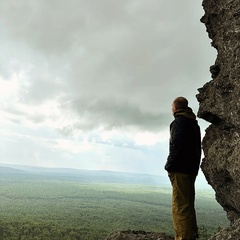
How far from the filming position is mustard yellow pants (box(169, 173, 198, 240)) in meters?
9.38

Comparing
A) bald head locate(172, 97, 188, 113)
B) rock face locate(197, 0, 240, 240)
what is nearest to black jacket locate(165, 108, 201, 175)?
bald head locate(172, 97, 188, 113)

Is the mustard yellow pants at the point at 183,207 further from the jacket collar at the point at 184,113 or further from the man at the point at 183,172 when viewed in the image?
the jacket collar at the point at 184,113

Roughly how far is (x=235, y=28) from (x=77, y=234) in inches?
4983

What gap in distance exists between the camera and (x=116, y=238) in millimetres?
11750

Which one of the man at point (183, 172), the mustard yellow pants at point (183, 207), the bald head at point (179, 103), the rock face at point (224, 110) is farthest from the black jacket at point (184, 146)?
the rock face at point (224, 110)

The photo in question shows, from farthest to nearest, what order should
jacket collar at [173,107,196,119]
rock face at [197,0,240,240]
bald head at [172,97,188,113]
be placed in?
rock face at [197,0,240,240] → bald head at [172,97,188,113] → jacket collar at [173,107,196,119]

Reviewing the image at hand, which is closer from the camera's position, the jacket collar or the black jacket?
the black jacket

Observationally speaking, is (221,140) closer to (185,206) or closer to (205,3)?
(185,206)

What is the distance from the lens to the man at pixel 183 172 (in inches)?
371

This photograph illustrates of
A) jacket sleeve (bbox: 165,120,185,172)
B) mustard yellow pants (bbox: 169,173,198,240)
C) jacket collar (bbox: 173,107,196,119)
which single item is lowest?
mustard yellow pants (bbox: 169,173,198,240)

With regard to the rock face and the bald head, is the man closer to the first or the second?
the bald head

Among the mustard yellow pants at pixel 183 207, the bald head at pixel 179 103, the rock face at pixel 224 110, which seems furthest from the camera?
the rock face at pixel 224 110

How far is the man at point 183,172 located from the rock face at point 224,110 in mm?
1551

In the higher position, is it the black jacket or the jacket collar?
the jacket collar
